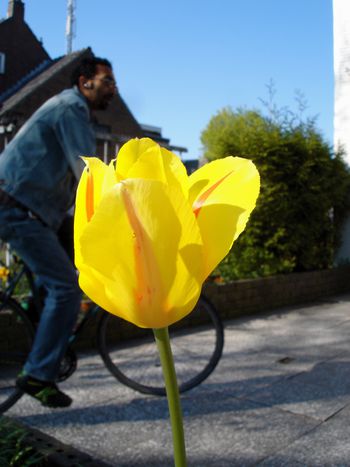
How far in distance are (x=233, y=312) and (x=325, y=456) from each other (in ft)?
11.8

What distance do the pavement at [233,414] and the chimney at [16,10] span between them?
28.1 metres

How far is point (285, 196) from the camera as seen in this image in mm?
6961

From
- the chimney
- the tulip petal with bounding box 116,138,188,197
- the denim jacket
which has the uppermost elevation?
the chimney

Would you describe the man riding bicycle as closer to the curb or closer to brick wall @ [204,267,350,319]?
the curb

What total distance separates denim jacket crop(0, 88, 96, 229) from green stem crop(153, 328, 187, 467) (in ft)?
6.96

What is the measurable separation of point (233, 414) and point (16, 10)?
29.7m

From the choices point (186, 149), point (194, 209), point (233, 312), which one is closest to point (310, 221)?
point (233, 312)

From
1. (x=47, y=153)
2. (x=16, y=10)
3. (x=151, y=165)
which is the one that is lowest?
(x=151, y=165)

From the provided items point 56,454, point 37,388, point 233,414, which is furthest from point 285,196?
point 56,454

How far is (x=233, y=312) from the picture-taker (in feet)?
19.2

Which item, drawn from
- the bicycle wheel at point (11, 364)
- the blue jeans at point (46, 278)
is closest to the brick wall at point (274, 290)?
the bicycle wheel at point (11, 364)

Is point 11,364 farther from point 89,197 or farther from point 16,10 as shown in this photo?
point 16,10

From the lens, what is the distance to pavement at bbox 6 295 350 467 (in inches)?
91.0

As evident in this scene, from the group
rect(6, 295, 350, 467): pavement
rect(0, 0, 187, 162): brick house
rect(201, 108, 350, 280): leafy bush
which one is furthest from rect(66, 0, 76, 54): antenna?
rect(6, 295, 350, 467): pavement
